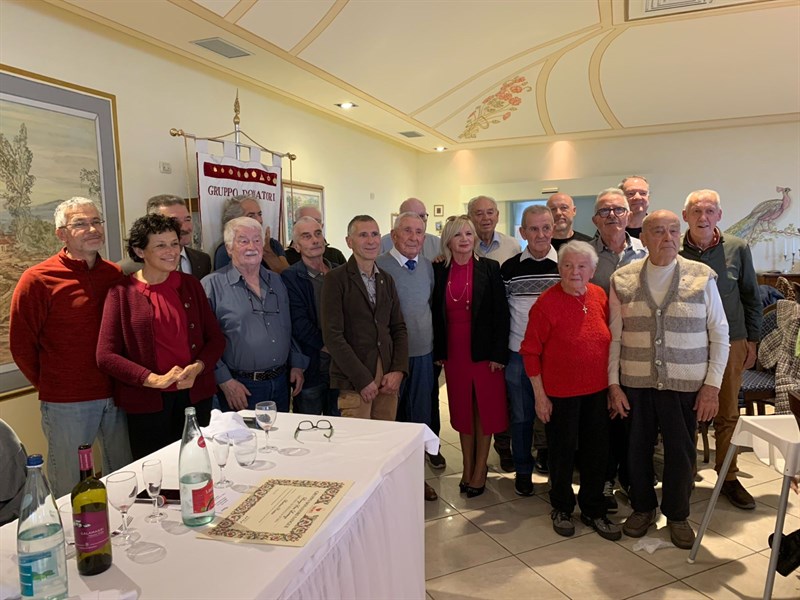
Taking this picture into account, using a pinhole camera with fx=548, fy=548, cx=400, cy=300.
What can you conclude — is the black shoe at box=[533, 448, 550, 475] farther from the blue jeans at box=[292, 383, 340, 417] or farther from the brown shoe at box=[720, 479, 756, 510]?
the blue jeans at box=[292, 383, 340, 417]

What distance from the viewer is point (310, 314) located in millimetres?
3041

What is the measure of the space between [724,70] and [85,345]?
643 cm

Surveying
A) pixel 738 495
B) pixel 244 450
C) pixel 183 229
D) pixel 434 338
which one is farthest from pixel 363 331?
pixel 738 495

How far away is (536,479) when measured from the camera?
3.50 meters

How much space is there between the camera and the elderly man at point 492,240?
3.58 meters

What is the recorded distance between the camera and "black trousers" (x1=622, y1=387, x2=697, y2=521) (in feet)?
8.46

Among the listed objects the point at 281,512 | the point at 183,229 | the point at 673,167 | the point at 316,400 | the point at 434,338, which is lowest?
the point at 316,400

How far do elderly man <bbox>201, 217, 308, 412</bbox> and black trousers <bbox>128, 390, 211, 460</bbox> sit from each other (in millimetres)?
247

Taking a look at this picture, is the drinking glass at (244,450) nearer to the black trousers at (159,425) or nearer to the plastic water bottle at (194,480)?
the plastic water bottle at (194,480)

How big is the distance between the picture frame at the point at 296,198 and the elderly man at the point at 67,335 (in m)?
2.93

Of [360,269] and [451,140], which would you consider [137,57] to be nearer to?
[360,269]

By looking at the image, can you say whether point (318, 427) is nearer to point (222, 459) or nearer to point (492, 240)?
point (222, 459)

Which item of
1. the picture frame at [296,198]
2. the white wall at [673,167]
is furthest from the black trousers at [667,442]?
the white wall at [673,167]

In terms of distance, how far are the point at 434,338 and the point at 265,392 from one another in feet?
3.33
